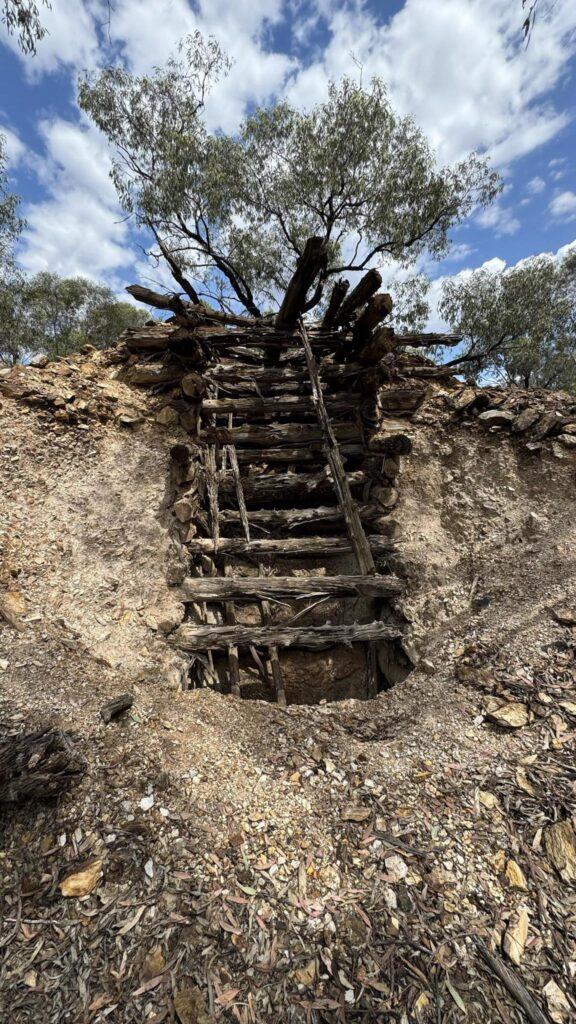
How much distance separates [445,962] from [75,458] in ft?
19.6

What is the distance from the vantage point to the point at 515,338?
13984 millimetres

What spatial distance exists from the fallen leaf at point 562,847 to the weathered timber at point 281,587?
2.98 m

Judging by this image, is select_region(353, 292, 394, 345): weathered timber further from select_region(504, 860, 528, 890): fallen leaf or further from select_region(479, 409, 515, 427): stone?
select_region(504, 860, 528, 890): fallen leaf

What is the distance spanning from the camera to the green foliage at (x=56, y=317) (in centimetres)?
1838

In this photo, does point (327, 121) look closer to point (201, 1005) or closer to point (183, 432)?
point (183, 432)

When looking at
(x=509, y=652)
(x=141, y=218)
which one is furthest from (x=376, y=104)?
(x=509, y=652)

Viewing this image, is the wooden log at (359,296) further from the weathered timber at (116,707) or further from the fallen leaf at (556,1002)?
the fallen leaf at (556,1002)

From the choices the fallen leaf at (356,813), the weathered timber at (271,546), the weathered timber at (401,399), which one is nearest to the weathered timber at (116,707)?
the fallen leaf at (356,813)

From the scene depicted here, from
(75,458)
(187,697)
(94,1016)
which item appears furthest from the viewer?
(75,458)

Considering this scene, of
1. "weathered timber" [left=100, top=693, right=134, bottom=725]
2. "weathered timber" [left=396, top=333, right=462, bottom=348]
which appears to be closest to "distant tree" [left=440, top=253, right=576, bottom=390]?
"weathered timber" [left=396, top=333, right=462, bottom=348]

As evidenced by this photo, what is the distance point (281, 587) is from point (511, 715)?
2.87 m

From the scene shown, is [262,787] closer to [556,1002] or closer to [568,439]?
[556,1002]

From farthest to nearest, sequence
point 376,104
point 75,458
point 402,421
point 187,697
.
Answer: point 376,104, point 402,421, point 75,458, point 187,697

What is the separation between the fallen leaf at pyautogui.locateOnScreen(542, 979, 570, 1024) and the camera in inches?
78.4
